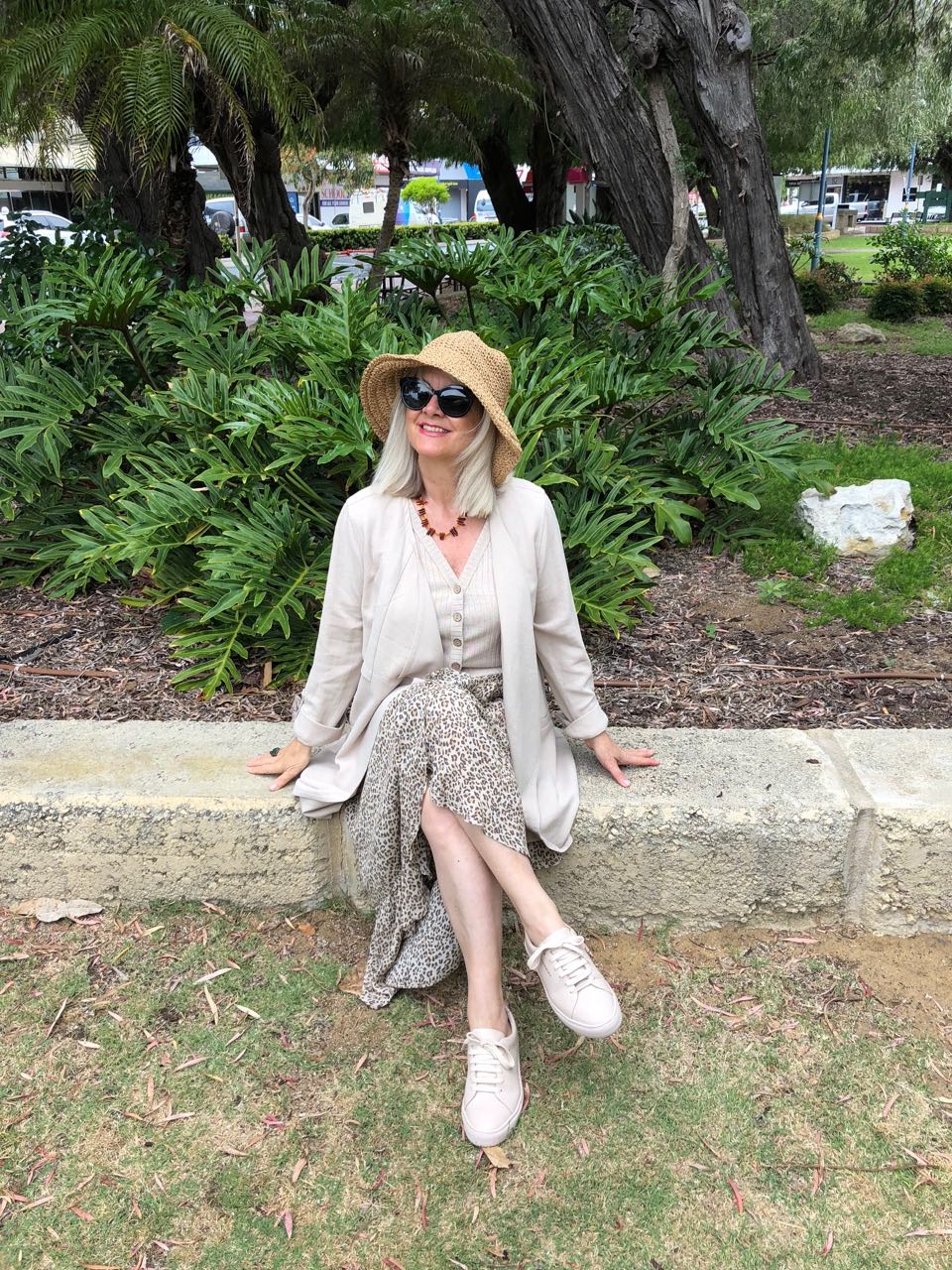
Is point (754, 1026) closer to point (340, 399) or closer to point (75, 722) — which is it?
point (75, 722)

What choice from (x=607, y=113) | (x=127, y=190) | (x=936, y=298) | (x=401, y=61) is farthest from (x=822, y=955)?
(x=936, y=298)

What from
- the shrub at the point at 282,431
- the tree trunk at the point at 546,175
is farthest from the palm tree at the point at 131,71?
the tree trunk at the point at 546,175

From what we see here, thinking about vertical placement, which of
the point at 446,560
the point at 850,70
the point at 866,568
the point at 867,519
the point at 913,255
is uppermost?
A: the point at 850,70

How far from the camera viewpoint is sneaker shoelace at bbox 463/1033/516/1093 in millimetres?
2246

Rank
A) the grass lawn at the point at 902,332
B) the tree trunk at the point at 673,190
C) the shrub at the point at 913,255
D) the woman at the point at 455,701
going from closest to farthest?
the woman at the point at 455,701
the tree trunk at the point at 673,190
the grass lawn at the point at 902,332
the shrub at the point at 913,255

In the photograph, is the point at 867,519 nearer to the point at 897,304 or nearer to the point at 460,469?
the point at 460,469

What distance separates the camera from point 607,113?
6.90m

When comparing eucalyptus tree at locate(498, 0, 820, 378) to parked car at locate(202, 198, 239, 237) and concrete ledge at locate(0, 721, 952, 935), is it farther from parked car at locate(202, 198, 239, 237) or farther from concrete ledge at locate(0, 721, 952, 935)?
parked car at locate(202, 198, 239, 237)

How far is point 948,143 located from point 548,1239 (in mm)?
31455

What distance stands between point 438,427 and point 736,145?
646cm

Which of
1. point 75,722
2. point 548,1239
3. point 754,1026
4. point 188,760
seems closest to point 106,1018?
point 188,760

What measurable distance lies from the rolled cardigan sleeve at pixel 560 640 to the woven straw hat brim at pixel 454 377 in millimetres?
172

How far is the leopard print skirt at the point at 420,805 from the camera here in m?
2.29

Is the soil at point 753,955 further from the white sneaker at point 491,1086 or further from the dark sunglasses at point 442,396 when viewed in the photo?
the dark sunglasses at point 442,396
